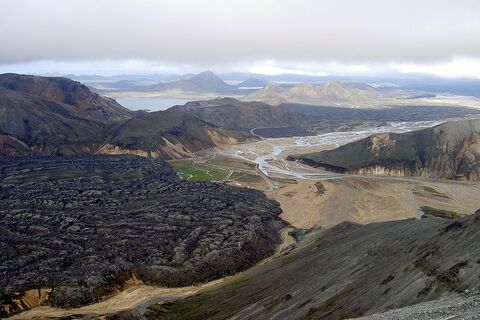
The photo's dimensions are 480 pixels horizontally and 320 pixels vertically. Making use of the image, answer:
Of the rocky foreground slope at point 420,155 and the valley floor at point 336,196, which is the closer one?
the valley floor at point 336,196

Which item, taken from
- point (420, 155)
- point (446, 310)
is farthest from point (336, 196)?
point (446, 310)

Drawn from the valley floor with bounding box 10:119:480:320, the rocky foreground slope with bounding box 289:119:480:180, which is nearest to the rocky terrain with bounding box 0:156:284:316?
the valley floor with bounding box 10:119:480:320

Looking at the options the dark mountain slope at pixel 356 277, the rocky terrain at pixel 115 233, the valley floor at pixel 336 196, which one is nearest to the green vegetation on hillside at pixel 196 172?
the valley floor at pixel 336 196

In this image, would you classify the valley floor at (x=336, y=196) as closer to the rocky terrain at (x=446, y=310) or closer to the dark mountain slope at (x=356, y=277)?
the dark mountain slope at (x=356, y=277)

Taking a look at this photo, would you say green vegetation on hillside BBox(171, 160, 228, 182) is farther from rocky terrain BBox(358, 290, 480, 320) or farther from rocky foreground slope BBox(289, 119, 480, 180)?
rocky terrain BBox(358, 290, 480, 320)

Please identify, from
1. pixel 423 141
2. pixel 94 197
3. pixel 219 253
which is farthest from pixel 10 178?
pixel 423 141

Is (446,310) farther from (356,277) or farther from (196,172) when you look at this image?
(196,172)

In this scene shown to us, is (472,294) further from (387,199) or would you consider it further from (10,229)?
(387,199)
